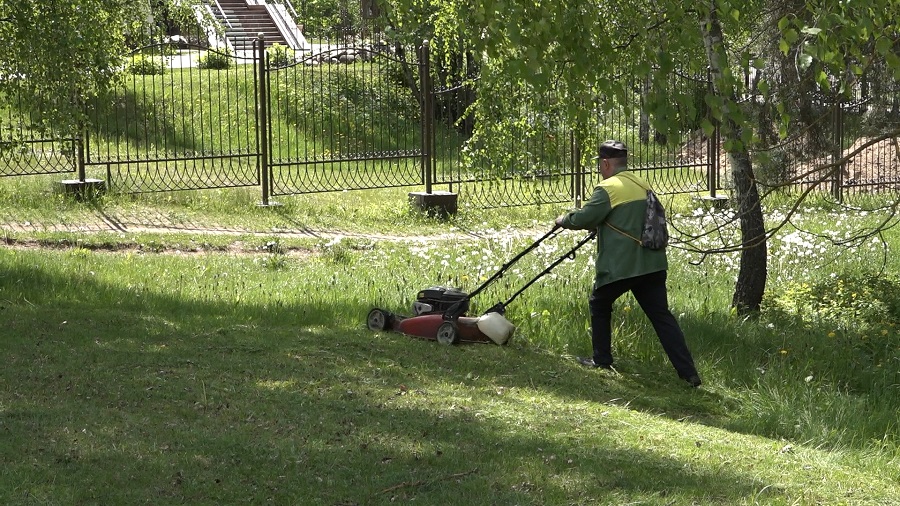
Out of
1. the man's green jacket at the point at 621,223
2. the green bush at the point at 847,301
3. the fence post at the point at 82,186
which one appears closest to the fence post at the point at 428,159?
the fence post at the point at 82,186

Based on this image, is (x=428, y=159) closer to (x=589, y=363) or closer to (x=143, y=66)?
(x=143, y=66)

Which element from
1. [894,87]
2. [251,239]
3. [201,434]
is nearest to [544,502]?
[201,434]

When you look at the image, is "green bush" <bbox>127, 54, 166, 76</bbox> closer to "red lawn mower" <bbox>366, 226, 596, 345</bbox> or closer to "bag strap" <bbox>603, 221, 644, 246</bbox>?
"red lawn mower" <bbox>366, 226, 596, 345</bbox>

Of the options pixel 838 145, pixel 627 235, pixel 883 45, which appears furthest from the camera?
pixel 838 145

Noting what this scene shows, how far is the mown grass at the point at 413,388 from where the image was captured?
5.65 metres

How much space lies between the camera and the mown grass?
5.65m

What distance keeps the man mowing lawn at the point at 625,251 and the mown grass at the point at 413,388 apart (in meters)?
0.41

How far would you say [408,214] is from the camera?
1670 cm

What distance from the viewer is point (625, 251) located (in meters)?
7.91

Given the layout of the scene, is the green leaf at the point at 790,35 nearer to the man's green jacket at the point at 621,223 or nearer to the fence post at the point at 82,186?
the man's green jacket at the point at 621,223

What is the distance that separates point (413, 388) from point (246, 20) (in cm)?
3043

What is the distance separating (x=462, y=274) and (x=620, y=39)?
8.61 ft

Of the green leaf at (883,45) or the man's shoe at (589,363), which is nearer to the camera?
the green leaf at (883,45)

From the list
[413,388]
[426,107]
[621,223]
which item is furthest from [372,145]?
[413,388]
